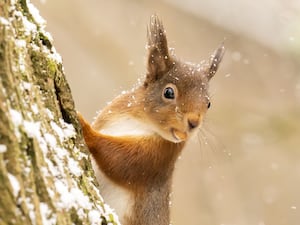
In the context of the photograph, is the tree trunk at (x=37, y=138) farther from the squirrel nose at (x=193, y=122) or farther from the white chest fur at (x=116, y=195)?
the squirrel nose at (x=193, y=122)

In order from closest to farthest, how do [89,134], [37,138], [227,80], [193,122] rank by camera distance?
[37,138], [89,134], [193,122], [227,80]

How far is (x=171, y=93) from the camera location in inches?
77.2

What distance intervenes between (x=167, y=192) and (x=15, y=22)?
74 cm

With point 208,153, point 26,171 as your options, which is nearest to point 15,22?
point 26,171

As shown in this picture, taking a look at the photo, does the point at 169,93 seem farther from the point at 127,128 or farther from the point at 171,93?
the point at 127,128

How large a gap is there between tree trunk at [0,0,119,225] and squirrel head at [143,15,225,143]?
454 millimetres

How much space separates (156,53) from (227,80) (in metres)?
3.18

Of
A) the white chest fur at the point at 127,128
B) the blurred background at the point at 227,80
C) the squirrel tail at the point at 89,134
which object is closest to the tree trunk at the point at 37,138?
the squirrel tail at the point at 89,134

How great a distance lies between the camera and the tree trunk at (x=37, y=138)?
45.6 inches

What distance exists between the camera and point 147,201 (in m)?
1.86

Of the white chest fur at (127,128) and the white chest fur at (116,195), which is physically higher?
the white chest fur at (127,128)

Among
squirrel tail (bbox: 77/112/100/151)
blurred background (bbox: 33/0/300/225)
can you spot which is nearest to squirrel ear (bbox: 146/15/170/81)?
squirrel tail (bbox: 77/112/100/151)

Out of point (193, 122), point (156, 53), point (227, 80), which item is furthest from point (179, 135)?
A: point (227, 80)

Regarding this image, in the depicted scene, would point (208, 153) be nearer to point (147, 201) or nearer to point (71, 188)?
point (147, 201)
